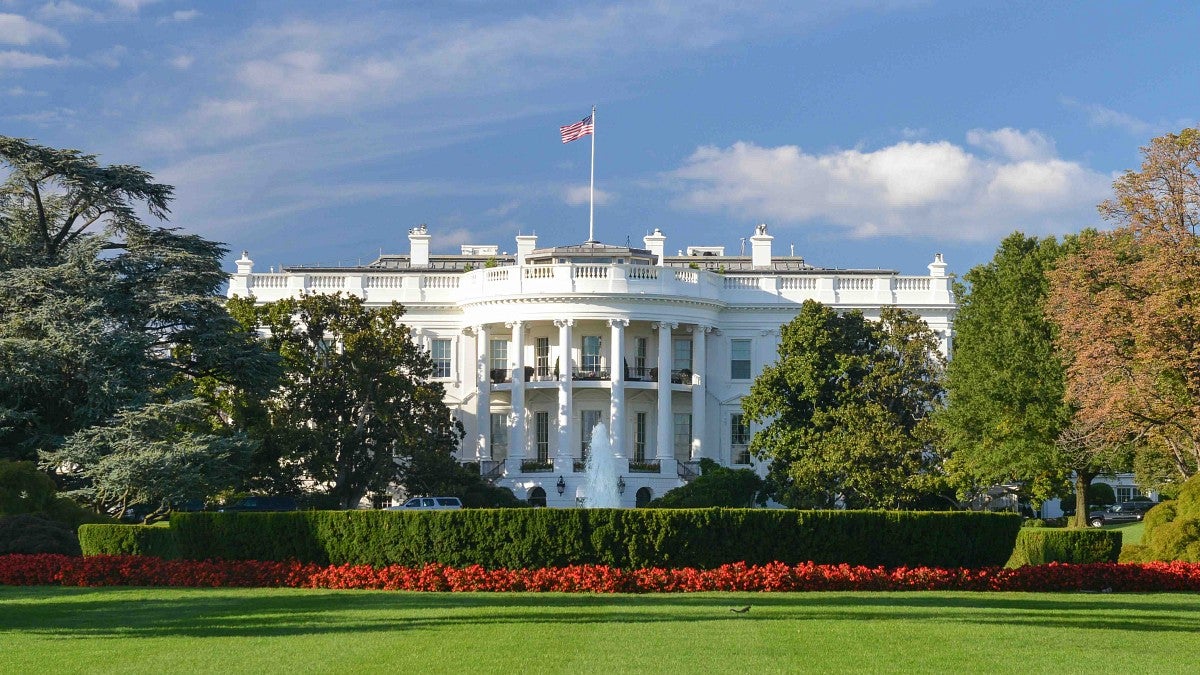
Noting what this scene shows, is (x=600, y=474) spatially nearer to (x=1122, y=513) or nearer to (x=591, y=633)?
(x=1122, y=513)

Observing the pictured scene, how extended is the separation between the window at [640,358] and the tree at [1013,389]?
1795 cm

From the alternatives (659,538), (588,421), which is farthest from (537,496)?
(659,538)

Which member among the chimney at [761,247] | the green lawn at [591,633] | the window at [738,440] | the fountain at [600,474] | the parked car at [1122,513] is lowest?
the green lawn at [591,633]

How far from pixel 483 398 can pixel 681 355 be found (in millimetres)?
9252

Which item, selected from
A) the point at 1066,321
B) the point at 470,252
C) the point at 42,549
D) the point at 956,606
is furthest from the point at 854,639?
the point at 470,252

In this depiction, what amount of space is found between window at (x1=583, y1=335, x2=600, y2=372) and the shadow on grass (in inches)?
1583

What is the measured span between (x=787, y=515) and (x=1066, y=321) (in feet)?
54.3

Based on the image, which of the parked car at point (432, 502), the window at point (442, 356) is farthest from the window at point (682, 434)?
the parked car at point (432, 502)

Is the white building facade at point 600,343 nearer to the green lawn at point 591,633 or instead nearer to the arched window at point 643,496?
the arched window at point 643,496

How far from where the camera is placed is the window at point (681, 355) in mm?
66938

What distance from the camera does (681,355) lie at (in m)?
67.1

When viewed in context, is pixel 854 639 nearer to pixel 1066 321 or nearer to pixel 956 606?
pixel 956 606

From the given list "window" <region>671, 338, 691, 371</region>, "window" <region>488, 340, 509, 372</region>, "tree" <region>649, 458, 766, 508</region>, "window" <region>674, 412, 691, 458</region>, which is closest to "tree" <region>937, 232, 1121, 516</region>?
"tree" <region>649, 458, 766, 508</region>

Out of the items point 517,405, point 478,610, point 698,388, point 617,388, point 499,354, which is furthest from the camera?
point 499,354
